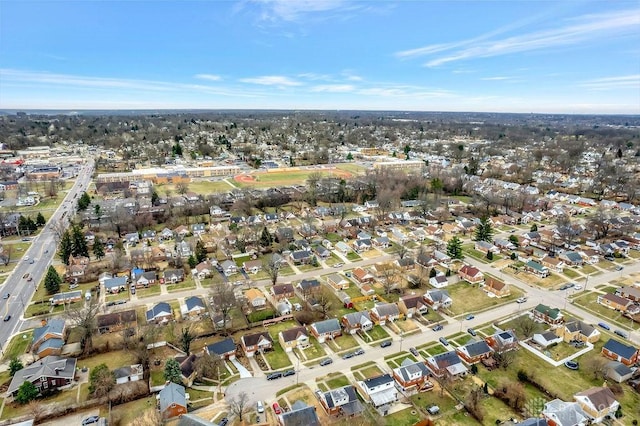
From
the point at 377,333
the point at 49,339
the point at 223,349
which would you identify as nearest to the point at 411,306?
the point at 377,333

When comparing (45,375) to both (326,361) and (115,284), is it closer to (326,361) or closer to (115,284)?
(115,284)

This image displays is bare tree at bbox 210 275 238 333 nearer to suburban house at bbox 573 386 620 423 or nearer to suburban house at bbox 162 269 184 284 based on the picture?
suburban house at bbox 162 269 184 284

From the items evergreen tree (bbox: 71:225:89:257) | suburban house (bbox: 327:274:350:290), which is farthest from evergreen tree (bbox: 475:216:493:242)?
evergreen tree (bbox: 71:225:89:257)

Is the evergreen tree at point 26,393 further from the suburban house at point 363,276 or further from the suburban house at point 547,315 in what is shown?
the suburban house at point 547,315

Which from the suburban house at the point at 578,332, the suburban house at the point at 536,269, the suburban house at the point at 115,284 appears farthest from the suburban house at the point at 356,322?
the suburban house at the point at 115,284

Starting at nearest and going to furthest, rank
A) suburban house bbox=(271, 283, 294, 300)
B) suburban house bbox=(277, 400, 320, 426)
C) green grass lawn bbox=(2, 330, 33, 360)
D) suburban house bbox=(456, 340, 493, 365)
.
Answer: suburban house bbox=(277, 400, 320, 426) → suburban house bbox=(456, 340, 493, 365) → green grass lawn bbox=(2, 330, 33, 360) → suburban house bbox=(271, 283, 294, 300)

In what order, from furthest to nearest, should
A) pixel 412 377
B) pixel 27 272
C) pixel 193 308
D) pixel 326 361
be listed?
1. pixel 27 272
2. pixel 193 308
3. pixel 326 361
4. pixel 412 377
